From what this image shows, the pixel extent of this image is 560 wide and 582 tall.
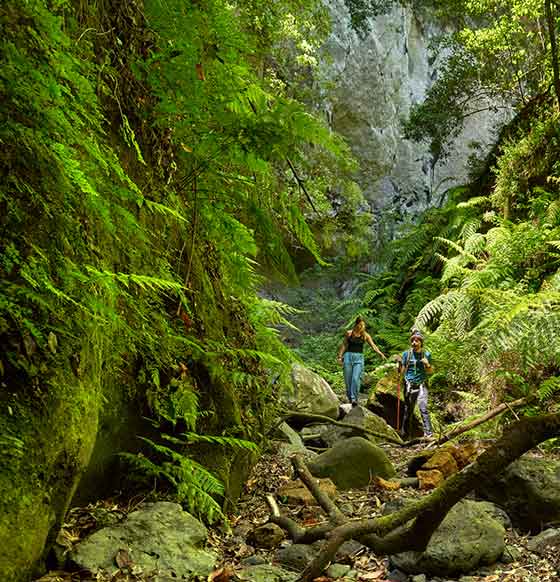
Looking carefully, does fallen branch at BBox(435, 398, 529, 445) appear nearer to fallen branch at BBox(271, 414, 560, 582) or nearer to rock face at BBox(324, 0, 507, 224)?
fallen branch at BBox(271, 414, 560, 582)

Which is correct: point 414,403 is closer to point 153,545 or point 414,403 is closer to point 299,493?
point 299,493

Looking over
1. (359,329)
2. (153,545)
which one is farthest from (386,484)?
(359,329)

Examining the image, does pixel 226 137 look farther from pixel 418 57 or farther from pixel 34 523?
pixel 418 57

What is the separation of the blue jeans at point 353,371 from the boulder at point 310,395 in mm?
604

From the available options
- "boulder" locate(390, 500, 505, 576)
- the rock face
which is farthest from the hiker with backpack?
the rock face

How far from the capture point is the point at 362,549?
8.77ft

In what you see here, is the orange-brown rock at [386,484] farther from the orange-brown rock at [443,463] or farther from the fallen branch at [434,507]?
the fallen branch at [434,507]

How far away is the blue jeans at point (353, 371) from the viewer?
299 inches

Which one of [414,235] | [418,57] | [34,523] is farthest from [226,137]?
[418,57]

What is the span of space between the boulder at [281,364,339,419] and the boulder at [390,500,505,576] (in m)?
3.54

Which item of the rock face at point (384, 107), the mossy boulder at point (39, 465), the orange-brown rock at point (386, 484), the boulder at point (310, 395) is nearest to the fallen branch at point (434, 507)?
the mossy boulder at point (39, 465)

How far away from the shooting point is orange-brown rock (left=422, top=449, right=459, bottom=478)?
13.0 feet

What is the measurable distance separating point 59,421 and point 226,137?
1409 mm

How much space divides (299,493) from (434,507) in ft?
4.90
